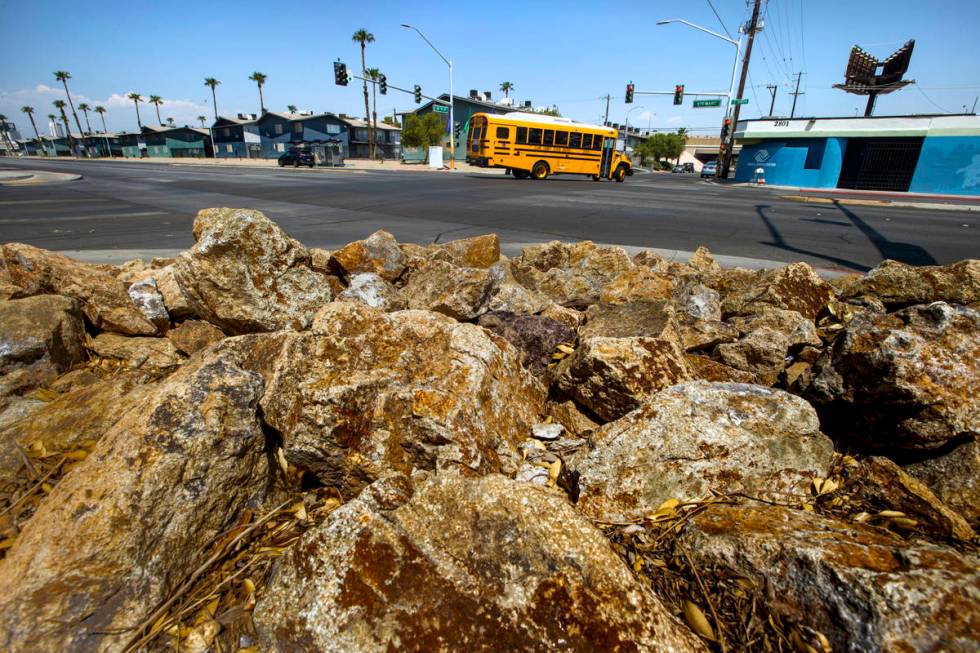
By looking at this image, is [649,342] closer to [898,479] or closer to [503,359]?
[503,359]

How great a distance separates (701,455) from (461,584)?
1.03 m

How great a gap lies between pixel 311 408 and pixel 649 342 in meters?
1.54

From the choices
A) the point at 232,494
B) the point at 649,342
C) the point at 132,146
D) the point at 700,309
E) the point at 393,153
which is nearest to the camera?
the point at 232,494

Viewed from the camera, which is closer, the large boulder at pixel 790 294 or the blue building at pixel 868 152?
the large boulder at pixel 790 294

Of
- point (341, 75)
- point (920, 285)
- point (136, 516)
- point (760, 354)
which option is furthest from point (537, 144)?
point (136, 516)

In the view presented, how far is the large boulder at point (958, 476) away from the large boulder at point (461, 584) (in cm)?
129

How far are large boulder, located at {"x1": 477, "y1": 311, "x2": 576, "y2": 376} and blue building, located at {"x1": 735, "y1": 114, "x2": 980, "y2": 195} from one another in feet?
117

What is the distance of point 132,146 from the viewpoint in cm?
9031

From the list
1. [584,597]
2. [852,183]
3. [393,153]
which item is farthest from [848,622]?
[393,153]

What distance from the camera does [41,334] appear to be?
2.66 metres

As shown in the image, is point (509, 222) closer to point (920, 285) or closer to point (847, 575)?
point (920, 285)

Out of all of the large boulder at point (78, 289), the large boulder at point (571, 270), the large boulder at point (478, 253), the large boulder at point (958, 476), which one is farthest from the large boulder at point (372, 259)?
the large boulder at point (958, 476)

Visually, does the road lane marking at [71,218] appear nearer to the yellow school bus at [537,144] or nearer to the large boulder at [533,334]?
the large boulder at [533,334]

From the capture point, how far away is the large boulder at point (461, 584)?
1183 mm
